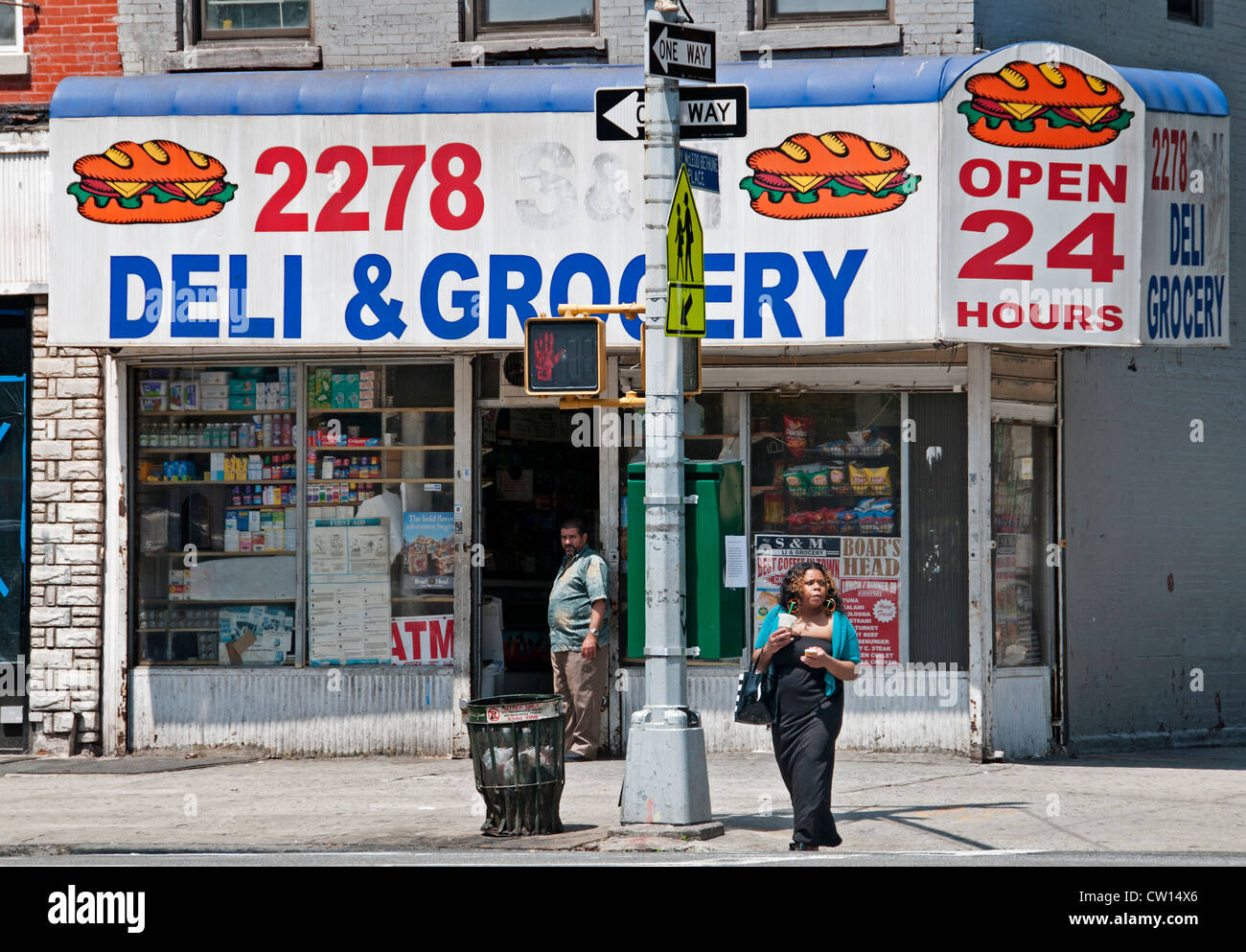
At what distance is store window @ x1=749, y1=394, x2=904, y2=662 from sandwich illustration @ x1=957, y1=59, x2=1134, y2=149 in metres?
2.37

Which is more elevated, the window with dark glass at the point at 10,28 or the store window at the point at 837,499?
the window with dark glass at the point at 10,28

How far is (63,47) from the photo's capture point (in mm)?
13984

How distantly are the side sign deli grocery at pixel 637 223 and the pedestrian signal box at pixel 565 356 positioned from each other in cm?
264

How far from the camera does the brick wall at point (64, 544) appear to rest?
13.8 meters

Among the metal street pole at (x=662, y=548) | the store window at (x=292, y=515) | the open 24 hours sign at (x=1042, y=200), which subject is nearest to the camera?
the metal street pole at (x=662, y=548)

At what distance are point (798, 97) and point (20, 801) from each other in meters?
7.79

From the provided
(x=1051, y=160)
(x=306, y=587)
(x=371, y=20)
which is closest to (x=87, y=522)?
(x=306, y=587)

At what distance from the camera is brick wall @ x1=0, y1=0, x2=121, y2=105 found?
1395cm

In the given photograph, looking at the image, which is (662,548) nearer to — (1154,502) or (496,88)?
(496,88)

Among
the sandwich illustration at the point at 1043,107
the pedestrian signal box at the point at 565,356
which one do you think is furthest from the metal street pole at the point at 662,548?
the sandwich illustration at the point at 1043,107

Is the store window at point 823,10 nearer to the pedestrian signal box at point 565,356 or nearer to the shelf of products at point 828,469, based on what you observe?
the shelf of products at point 828,469

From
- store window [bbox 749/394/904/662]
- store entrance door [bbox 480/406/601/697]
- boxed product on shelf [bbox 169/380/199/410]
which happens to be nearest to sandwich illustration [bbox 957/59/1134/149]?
store window [bbox 749/394/904/662]

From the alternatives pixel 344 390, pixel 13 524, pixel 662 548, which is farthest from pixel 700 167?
pixel 13 524

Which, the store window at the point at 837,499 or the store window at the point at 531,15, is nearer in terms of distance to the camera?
the store window at the point at 837,499
